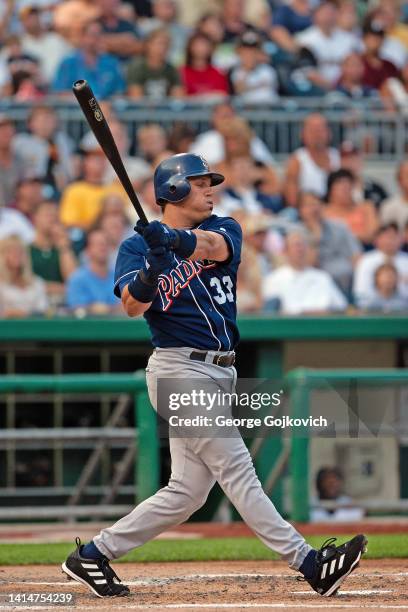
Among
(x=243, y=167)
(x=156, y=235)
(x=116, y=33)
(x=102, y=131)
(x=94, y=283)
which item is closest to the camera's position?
(x=156, y=235)

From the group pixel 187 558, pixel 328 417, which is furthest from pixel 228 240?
pixel 328 417

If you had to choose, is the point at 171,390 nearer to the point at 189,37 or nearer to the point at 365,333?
the point at 365,333

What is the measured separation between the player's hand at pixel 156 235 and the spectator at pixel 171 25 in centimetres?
863

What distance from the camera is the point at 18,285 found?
9844 mm

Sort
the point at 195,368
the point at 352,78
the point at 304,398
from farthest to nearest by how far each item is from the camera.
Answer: the point at 352,78, the point at 304,398, the point at 195,368

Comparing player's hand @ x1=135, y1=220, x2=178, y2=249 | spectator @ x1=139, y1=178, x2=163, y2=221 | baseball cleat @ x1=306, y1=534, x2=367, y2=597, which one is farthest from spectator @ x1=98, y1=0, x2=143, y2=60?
baseball cleat @ x1=306, y1=534, x2=367, y2=597

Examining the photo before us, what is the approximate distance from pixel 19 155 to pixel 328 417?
14.0 feet

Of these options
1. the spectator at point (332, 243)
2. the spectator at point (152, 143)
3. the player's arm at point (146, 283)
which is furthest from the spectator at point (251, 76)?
the player's arm at point (146, 283)

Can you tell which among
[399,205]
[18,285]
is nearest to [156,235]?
[18,285]

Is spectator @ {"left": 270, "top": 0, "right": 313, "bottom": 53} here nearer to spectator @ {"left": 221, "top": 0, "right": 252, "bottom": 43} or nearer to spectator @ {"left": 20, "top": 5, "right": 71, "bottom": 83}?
spectator @ {"left": 221, "top": 0, "right": 252, "bottom": 43}

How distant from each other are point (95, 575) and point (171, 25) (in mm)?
9260

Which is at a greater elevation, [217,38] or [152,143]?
[217,38]

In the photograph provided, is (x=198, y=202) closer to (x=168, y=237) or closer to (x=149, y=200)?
(x=168, y=237)

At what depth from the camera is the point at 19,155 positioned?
1090 centimetres
